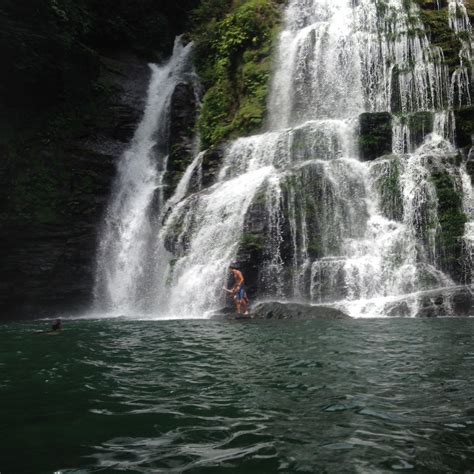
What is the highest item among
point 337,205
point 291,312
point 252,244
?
point 337,205

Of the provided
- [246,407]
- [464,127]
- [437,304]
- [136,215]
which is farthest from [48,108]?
[246,407]

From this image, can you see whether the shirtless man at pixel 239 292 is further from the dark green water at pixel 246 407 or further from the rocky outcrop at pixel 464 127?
the rocky outcrop at pixel 464 127

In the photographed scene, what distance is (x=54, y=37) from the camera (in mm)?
23219

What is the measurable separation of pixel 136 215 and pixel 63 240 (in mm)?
3665

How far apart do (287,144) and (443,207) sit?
281 inches

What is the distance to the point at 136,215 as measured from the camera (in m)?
24.6

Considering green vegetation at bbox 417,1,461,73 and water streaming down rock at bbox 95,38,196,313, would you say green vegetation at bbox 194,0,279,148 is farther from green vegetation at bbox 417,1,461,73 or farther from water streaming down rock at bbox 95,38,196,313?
green vegetation at bbox 417,1,461,73

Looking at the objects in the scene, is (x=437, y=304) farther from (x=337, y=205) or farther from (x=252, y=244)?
(x=252, y=244)

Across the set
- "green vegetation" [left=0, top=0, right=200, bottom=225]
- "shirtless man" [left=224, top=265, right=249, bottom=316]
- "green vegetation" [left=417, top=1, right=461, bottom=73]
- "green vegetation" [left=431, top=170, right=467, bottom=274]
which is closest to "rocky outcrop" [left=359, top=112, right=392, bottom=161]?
"green vegetation" [left=431, top=170, right=467, bottom=274]

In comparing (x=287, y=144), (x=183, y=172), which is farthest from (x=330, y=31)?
(x=183, y=172)

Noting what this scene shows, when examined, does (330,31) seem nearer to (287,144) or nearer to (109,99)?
(287,144)

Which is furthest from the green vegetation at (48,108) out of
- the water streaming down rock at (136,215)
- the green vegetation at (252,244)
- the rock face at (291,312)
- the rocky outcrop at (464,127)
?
the rocky outcrop at (464,127)

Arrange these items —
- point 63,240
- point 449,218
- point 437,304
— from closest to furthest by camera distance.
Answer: point 437,304
point 449,218
point 63,240

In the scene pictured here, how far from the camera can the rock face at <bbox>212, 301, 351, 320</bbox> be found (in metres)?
13.3
